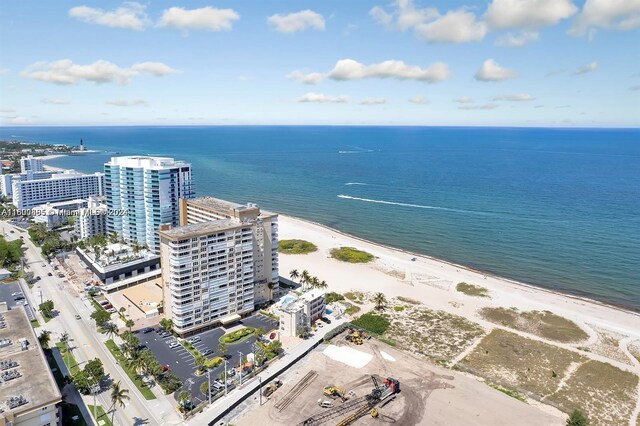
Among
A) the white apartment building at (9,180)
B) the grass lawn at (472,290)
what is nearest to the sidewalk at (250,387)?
the grass lawn at (472,290)

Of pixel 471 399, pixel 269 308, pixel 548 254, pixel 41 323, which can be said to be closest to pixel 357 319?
pixel 269 308

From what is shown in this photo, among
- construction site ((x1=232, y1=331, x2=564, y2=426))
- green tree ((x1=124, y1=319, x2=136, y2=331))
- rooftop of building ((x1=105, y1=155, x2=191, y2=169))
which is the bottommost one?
construction site ((x1=232, y1=331, x2=564, y2=426))

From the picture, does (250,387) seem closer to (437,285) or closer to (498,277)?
→ (437,285)

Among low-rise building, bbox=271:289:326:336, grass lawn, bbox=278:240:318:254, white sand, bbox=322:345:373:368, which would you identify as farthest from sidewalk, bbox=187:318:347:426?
grass lawn, bbox=278:240:318:254

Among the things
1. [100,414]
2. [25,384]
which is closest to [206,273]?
[100,414]

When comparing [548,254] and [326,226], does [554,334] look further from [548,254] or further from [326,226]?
[326,226]

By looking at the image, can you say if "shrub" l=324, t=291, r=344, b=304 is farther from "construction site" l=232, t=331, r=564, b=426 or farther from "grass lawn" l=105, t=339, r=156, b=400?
"grass lawn" l=105, t=339, r=156, b=400
